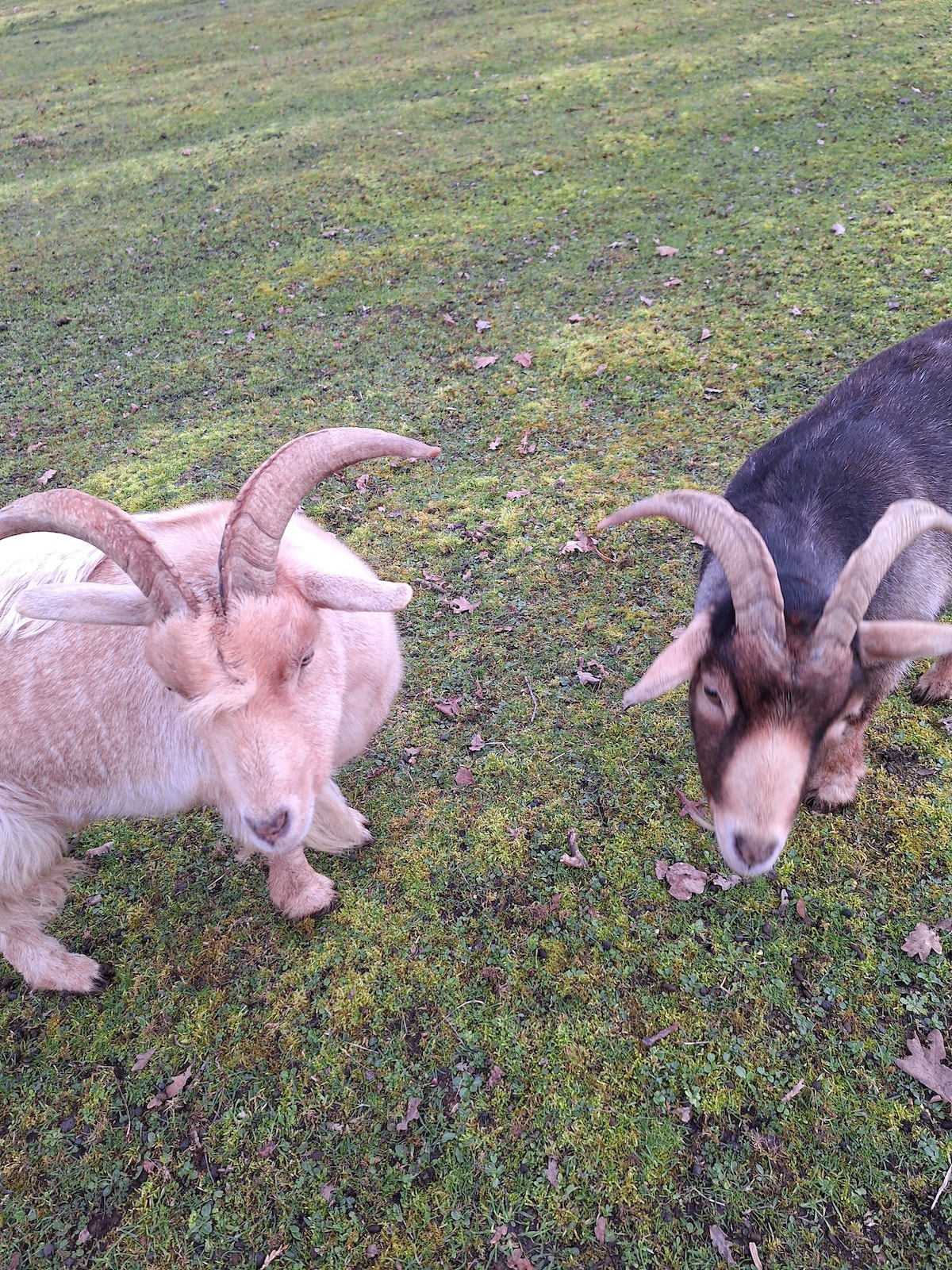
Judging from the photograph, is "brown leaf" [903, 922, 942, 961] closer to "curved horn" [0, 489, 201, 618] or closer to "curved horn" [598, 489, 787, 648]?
"curved horn" [598, 489, 787, 648]

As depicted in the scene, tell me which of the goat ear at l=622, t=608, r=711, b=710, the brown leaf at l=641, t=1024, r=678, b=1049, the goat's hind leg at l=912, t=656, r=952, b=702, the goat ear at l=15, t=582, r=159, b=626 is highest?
the goat ear at l=15, t=582, r=159, b=626

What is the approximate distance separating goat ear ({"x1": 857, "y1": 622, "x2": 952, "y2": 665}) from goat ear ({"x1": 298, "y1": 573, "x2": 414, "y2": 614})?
1.90 meters

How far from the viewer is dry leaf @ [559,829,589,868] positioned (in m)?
4.10

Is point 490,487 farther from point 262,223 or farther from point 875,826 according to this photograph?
point 262,223

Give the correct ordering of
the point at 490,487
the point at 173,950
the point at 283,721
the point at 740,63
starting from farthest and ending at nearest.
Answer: the point at 740,63, the point at 490,487, the point at 173,950, the point at 283,721

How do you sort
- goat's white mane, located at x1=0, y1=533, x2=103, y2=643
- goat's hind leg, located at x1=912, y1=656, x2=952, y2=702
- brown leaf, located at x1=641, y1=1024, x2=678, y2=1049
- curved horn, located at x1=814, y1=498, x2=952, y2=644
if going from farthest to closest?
goat's hind leg, located at x1=912, y1=656, x2=952, y2=702
goat's white mane, located at x1=0, y1=533, x2=103, y2=643
brown leaf, located at x1=641, y1=1024, x2=678, y2=1049
curved horn, located at x1=814, y1=498, x2=952, y2=644

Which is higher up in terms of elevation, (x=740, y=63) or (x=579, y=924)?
(x=740, y=63)

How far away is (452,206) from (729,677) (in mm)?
10498

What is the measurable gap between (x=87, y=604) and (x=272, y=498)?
0.90 metres

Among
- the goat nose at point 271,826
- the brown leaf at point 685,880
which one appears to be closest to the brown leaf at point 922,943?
the brown leaf at point 685,880

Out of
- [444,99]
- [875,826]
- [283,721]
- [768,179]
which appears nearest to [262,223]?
[444,99]

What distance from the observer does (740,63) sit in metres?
13.1

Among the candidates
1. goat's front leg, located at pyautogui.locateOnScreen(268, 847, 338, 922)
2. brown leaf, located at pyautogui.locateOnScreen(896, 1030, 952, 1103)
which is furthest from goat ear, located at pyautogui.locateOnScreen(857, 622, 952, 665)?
goat's front leg, located at pyautogui.locateOnScreen(268, 847, 338, 922)

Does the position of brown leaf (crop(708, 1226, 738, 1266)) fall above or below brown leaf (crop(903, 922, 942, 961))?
below
